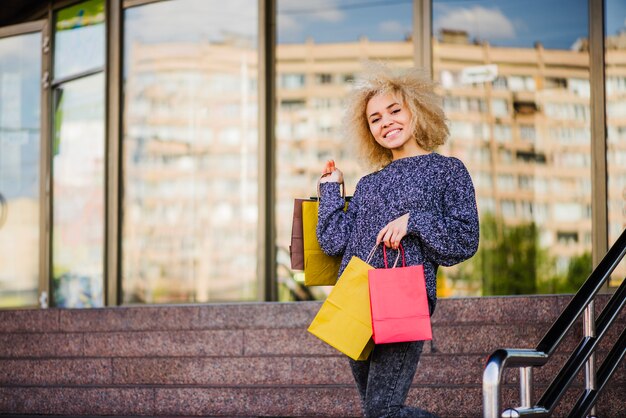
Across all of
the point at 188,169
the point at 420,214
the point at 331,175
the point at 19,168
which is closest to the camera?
the point at 420,214

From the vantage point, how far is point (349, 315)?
380 centimetres

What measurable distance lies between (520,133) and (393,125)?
19.2 feet

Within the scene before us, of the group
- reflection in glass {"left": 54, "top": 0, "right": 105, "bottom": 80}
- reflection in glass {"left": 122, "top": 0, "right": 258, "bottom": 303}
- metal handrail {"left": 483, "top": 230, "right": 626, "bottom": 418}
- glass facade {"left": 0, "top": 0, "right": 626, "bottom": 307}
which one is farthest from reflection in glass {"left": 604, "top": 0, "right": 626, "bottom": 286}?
reflection in glass {"left": 54, "top": 0, "right": 105, "bottom": 80}

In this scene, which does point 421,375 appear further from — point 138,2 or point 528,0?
point 138,2

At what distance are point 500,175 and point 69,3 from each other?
500 centimetres

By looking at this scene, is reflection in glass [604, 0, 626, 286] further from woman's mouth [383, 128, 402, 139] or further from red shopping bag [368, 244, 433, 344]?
red shopping bag [368, 244, 433, 344]

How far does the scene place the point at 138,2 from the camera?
33.5 feet

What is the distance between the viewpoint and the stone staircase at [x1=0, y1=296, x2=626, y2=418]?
6.73m

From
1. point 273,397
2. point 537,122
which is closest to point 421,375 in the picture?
point 273,397

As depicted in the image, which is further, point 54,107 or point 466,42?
point 54,107

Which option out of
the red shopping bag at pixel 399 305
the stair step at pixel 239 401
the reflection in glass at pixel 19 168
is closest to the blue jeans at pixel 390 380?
the red shopping bag at pixel 399 305

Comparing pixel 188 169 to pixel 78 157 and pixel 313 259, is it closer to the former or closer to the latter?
pixel 78 157

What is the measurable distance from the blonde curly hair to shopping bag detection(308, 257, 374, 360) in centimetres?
63

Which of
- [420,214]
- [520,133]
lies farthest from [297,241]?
[520,133]
